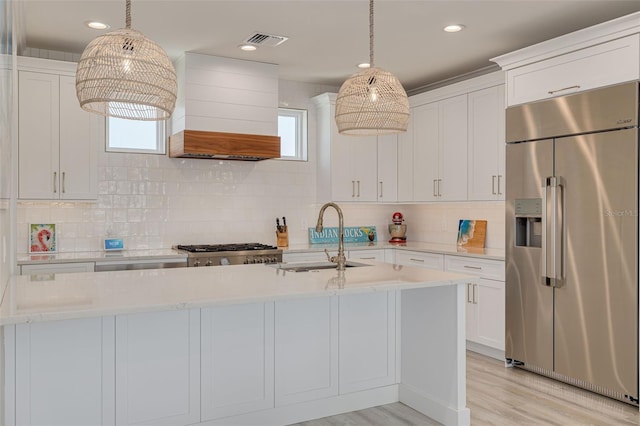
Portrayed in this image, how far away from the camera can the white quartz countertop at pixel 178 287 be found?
199 centimetres

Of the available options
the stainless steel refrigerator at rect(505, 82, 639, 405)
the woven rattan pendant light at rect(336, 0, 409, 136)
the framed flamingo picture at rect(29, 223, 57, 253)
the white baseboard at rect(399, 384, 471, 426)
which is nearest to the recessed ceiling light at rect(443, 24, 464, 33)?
the stainless steel refrigerator at rect(505, 82, 639, 405)

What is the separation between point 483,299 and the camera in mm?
4508

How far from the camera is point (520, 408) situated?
338 cm

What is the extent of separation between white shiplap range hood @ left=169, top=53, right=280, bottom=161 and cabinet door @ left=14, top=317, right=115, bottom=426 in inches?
91.0

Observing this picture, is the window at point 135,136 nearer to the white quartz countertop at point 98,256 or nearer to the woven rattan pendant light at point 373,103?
the white quartz countertop at point 98,256

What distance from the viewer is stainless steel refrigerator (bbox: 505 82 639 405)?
133 inches

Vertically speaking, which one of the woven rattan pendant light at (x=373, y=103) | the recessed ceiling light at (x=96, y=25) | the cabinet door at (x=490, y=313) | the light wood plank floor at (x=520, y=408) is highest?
the recessed ceiling light at (x=96, y=25)

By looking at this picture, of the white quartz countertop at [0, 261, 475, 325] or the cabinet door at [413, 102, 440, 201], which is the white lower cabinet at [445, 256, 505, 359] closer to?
the cabinet door at [413, 102, 440, 201]

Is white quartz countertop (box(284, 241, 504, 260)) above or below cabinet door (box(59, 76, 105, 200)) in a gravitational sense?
below

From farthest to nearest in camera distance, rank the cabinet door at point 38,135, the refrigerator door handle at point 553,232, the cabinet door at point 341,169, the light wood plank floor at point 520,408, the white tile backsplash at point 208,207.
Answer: the cabinet door at point 341,169
the white tile backsplash at point 208,207
the cabinet door at point 38,135
the refrigerator door handle at point 553,232
the light wood plank floor at point 520,408

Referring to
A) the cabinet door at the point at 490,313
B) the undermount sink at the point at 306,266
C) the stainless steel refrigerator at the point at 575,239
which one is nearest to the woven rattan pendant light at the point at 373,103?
the undermount sink at the point at 306,266

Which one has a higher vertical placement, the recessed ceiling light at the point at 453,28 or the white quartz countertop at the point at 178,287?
the recessed ceiling light at the point at 453,28

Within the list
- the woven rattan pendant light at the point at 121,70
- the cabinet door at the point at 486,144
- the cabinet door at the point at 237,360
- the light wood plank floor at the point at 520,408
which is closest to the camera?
the woven rattan pendant light at the point at 121,70

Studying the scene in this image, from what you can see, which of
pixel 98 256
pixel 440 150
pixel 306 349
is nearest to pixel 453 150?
pixel 440 150
